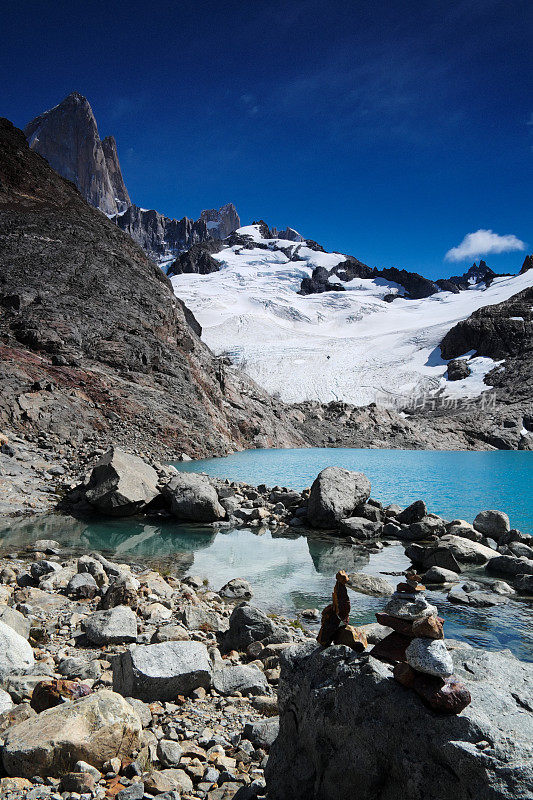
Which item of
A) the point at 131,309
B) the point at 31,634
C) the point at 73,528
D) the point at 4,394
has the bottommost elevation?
the point at 73,528

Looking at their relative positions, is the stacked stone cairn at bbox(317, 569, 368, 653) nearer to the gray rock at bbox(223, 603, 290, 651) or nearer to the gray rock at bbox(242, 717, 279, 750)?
the gray rock at bbox(242, 717, 279, 750)

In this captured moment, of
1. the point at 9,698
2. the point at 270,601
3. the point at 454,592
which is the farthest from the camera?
the point at 454,592

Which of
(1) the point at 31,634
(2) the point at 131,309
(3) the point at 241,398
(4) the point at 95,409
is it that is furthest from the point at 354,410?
(1) the point at 31,634

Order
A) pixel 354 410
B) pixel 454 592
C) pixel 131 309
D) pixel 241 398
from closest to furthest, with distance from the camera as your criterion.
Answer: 1. pixel 454 592
2. pixel 131 309
3. pixel 241 398
4. pixel 354 410

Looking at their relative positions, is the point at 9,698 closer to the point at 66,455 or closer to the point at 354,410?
the point at 66,455

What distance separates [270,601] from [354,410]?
255ft

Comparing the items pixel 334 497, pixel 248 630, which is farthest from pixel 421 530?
pixel 248 630

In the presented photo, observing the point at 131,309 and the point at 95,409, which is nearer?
the point at 95,409

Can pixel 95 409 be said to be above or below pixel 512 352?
below

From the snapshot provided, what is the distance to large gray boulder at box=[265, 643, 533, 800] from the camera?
2.47 m

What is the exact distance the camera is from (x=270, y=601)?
33.8ft

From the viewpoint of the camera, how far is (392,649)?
3328mm

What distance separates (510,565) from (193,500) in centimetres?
1148

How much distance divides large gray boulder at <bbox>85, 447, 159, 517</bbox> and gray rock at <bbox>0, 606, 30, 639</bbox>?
11909 mm
